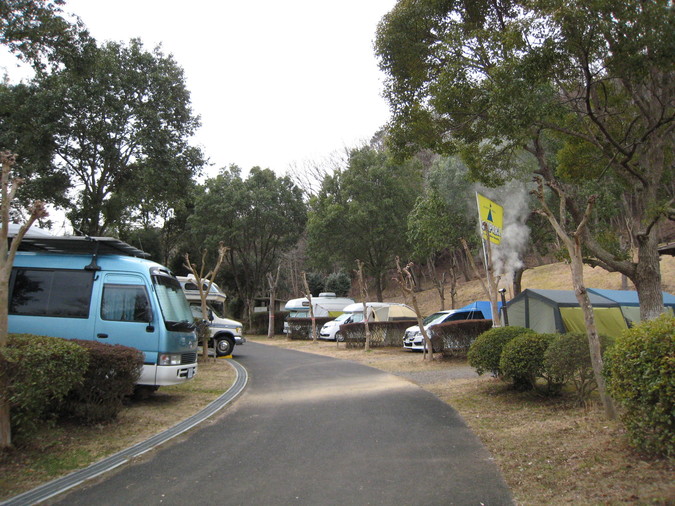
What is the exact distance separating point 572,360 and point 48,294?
26.5 ft

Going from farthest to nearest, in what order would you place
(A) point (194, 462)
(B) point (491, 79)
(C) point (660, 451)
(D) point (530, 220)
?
(D) point (530, 220) → (B) point (491, 79) → (A) point (194, 462) → (C) point (660, 451)

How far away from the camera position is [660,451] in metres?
3.99

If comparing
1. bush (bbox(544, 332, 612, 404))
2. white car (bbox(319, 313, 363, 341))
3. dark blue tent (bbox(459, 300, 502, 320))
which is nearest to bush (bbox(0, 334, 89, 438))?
bush (bbox(544, 332, 612, 404))

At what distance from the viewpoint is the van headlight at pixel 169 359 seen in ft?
25.4

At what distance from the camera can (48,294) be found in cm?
770

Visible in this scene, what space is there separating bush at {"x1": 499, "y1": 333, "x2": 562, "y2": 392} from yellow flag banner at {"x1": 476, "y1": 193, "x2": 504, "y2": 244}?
163 inches

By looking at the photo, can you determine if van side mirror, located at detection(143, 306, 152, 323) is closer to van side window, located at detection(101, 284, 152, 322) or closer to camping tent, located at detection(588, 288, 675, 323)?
van side window, located at detection(101, 284, 152, 322)

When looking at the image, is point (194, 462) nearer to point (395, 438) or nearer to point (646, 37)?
point (395, 438)

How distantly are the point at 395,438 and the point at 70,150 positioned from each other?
18.7 meters

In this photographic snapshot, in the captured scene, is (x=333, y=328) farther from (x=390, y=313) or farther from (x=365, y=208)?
(x=365, y=208)

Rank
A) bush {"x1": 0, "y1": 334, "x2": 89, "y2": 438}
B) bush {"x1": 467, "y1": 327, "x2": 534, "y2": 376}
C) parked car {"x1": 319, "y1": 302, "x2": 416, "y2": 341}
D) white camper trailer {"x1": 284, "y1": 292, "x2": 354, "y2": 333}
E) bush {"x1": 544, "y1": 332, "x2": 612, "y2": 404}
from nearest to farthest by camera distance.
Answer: bush {"x1": 0, "y1": 334, "x2": 89, "y2": 438} < bush {"x1": 544, "y1": 332, "x2": 612, "y2": 404} < bush {"x1": 467, "y1": 327, "x2": 534, "y2": 376} < parked car {"x1": 319, "y1": 302, "x2": 416, "y2": 341} < white camper trailer {"x1": 284, "y1": 292, "x2": 354, "y2": 333}

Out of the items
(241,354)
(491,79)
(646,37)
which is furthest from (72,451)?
(241,354)

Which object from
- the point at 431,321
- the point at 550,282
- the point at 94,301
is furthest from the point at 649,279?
the point at 550,282

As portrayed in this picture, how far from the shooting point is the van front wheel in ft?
55.3
